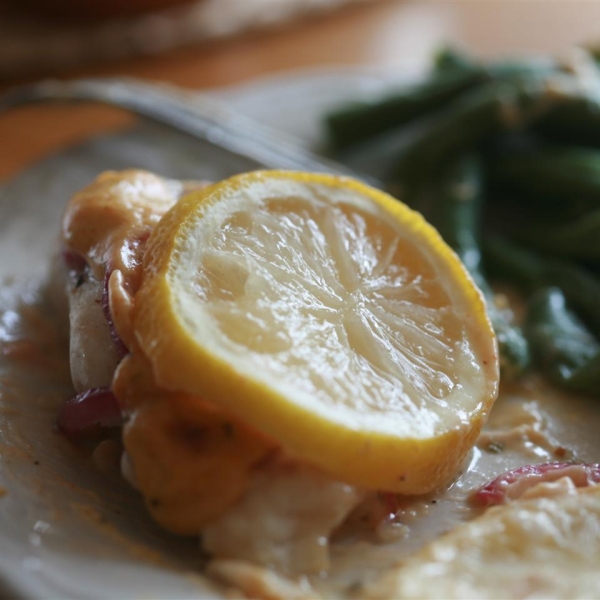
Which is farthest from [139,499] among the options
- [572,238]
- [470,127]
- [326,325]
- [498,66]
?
[498,66]

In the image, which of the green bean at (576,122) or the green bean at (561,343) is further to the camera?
the green bean at (576,122)

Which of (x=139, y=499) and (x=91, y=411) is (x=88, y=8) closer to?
(x=91, y=411)

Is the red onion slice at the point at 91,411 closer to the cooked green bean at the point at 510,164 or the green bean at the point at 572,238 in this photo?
the cooked green bean at the point at 510,164

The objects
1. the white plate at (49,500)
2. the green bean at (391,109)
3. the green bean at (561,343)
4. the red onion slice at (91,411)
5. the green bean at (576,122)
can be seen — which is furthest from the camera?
the green bean at (391,109)

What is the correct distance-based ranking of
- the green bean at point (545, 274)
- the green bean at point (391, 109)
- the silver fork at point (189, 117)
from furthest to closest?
the green bean at point (391, 109), the silver fork at point (189, 117), the green bean at point (545, 274)

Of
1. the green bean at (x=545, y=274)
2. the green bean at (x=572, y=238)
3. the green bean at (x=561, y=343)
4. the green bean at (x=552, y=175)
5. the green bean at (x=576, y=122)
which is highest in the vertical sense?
the green bean at (x=576, y=122)

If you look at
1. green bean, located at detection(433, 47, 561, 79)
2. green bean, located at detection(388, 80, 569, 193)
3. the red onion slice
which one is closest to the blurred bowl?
green bean, located at detection(433, 47, 561, 79)

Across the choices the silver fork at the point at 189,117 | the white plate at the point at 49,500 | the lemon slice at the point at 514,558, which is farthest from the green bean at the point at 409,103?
the lemon slice at the point at 514,558
